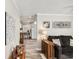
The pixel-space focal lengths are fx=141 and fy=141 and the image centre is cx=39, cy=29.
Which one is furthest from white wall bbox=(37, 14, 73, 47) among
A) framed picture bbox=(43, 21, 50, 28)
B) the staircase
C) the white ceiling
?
the white ceiling

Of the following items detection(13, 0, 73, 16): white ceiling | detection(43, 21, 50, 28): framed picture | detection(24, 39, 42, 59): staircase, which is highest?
detection(13, 0, 73, 16): white ceiling

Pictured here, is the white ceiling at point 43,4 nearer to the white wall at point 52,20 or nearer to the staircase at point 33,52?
the white wall at point 52,20

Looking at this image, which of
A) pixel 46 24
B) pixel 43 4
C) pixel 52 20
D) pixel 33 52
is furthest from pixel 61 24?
pixel 43 4

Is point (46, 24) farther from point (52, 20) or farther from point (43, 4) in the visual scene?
point (43, 4)

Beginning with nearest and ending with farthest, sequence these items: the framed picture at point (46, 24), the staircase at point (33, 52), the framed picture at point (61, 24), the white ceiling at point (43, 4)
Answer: the white ceiling at point (43, 4), the staircase at point (33, 52), the framed picture at point (46, 24), the framed picture at point (61, 24)

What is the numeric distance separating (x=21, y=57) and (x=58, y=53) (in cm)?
137

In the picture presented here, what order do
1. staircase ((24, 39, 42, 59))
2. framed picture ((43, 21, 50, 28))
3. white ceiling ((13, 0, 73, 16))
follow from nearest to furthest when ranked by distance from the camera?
white ceiling ((13, 0, 73, 16)), staircase ((24, 39, 42, 59)), framed picture ((43, 21, 50, 28))

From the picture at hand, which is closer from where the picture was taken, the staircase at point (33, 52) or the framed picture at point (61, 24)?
the staircase at point (33, 52)

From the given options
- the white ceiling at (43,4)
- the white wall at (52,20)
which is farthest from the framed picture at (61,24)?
the white ceiling at (43,4)

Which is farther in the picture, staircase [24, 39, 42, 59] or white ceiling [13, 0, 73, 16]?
staircase [24, 39, 42, 59]

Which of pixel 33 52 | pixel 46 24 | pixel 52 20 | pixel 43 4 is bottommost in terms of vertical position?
pixel 33 52

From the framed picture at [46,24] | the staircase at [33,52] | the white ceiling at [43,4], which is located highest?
the white ceiling at [43,4]

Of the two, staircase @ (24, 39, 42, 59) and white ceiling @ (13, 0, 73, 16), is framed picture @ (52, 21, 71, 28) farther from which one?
white ceiling @ (13, 0, 73, 16)
